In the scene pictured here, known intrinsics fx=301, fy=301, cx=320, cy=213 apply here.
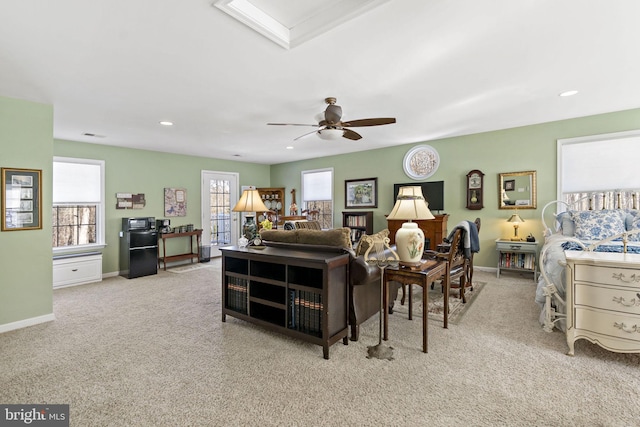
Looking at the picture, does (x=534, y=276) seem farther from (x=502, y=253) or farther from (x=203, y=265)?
(x=203, y=265)

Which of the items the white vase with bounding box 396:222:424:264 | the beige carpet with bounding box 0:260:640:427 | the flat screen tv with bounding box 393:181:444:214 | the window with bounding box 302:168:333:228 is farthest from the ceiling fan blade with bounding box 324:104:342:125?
the window with bounding box 302:168:333:228

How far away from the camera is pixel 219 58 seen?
101 inches

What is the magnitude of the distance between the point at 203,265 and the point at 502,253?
19.1 feet

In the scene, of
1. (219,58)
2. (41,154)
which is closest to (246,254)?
(219,58)

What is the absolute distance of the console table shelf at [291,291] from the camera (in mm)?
2498

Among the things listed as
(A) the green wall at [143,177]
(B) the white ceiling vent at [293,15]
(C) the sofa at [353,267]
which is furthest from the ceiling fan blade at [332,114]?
(A) the green wall at [143,177]

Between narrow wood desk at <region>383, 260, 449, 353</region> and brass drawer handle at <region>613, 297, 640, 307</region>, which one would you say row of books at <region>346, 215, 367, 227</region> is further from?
brass drawer handle at <region>613, 297, 640, 307</region>

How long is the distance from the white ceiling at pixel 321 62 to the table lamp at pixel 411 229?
1.20m

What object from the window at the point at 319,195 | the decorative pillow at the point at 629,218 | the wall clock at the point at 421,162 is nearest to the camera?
the decorative pillow at the point at 629,218

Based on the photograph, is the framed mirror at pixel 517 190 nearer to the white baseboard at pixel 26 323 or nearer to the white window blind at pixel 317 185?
the white window blind at pixel 317 185

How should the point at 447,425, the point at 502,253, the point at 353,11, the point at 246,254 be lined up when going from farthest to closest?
1. the point at 502,253
2. the point at 246,254
3. the point at 353,11
4. the point at 447,425

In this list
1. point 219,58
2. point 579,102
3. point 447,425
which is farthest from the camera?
point 579,102

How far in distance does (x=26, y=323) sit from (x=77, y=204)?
9.18 ft

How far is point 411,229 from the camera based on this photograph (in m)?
2.74
